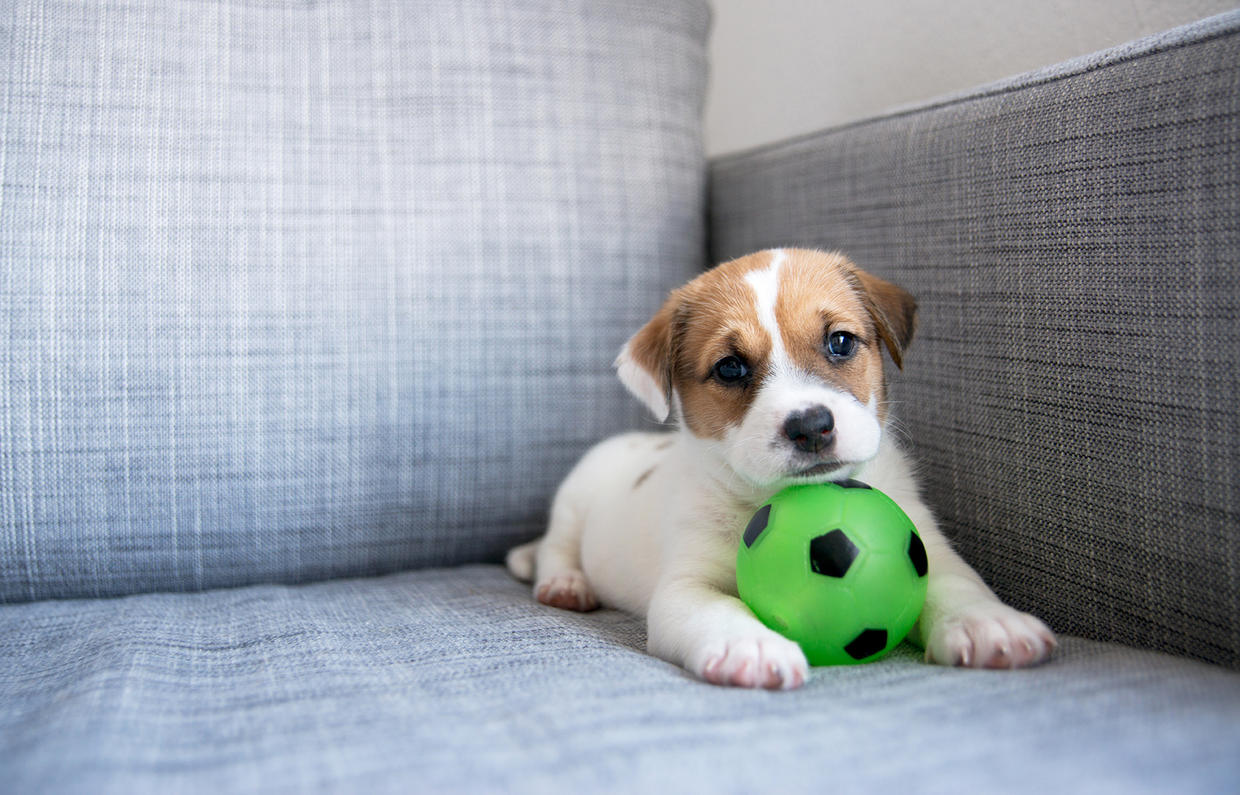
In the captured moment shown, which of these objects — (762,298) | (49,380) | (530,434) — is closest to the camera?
(762,298)

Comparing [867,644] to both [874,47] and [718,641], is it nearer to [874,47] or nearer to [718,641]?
[718,641]

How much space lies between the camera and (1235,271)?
144 centimetres

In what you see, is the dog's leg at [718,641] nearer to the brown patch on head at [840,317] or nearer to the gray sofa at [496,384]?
the gray sofa at [496,384]

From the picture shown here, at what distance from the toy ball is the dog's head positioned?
126 mm

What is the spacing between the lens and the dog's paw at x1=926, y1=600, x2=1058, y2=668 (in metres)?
1.46

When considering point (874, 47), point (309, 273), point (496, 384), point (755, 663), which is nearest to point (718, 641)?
point (755, 663)

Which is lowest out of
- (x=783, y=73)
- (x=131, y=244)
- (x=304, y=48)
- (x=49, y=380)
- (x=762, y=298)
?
(x=49, y=380)

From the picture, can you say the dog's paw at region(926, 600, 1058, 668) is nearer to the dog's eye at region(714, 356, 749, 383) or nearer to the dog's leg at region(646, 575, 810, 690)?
the dog's leg at region(646, 575, 810, 690)

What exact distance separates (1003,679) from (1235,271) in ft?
2.40

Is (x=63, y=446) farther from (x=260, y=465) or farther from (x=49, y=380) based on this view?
(x=260, y=465)

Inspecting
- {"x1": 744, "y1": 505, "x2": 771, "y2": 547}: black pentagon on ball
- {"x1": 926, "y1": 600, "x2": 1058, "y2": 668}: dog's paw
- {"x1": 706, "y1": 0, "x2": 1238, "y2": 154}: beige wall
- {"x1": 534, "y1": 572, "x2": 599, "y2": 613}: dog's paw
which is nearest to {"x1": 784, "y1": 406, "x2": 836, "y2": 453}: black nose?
{"x1": 744, "y1": 505, "x2": 771, "y2": 547}: black pentagon on ball

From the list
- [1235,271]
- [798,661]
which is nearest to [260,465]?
[798,661]

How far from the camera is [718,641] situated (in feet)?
4.87

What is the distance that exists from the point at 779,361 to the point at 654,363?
34cm
